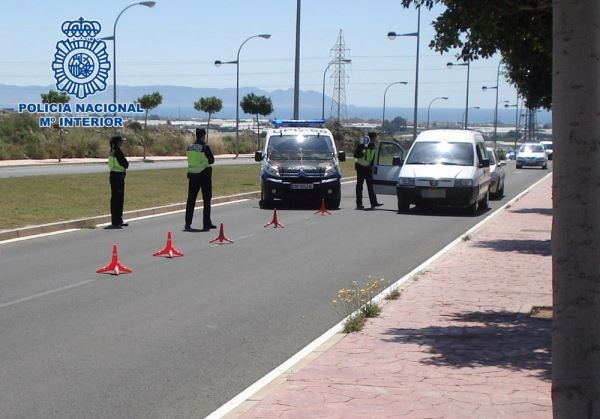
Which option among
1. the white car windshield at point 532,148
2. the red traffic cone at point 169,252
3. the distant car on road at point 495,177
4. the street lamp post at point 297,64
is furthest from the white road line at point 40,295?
the white car windshield at point 532,148

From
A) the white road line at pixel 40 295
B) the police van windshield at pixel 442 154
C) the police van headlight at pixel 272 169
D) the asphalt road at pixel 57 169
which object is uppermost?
the police van windshield at pixel 442 154

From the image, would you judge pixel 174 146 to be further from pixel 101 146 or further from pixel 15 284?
pixel 15 284

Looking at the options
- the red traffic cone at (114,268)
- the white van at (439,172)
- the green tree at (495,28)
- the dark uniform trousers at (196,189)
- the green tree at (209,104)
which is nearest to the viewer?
the green tree at (495,28)

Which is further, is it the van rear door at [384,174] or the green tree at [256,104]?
the green tree at [256,104]

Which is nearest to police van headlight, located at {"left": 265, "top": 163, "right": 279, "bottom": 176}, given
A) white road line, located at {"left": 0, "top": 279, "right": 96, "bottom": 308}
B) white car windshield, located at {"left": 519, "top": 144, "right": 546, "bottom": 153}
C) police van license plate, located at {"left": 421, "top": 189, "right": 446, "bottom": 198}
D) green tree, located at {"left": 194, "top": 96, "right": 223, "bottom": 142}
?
police van license plate, located at {"left": 421, "top": 189, "right": 446, "bottom": 198}

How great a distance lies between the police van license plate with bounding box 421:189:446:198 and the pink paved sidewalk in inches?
396

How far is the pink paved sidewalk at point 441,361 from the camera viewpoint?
19.6 feet

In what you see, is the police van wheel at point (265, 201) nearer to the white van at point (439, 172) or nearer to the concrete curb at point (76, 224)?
the concrete curb at point (76, 224)

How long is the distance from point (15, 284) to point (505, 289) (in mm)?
5635

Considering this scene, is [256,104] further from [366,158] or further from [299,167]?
[366,158]

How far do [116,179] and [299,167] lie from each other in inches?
272

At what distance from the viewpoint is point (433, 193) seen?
22484 mm

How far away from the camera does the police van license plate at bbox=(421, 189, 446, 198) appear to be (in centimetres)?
2242

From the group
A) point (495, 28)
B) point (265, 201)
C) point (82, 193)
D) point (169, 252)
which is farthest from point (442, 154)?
point (495, 28)
